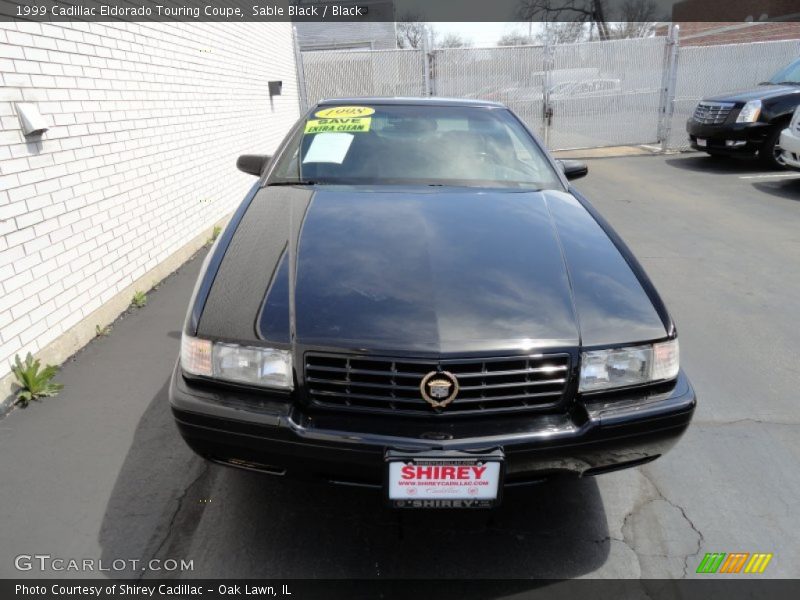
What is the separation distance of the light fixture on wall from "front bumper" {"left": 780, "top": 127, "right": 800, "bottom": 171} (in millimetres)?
9052

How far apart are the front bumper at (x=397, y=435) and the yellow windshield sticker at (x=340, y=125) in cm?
199

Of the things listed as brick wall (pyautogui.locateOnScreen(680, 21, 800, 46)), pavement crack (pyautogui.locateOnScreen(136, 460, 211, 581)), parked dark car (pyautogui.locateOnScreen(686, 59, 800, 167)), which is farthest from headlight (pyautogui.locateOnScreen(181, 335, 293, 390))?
Answer: brick wall (pyautogui.locateOnScreen(680, 21, 800, 46))

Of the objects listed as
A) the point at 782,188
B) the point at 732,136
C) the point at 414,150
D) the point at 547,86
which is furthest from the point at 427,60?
the point at 414,150

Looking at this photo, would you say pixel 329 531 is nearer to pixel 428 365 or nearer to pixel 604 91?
pixel 428 365

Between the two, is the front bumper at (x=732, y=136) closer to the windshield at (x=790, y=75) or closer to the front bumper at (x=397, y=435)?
the windshield at (x=790, y=75)

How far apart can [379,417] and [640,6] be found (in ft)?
179

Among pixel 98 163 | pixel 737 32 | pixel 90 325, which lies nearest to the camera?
pixel 90 325

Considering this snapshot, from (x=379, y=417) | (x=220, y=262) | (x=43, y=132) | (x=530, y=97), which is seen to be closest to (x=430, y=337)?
(x=379, y=417)

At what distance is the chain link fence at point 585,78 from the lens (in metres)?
12.2

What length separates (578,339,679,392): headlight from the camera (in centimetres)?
193

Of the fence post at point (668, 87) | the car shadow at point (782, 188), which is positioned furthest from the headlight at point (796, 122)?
the fence post at point (668, 87)

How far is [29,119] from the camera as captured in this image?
10.6ft

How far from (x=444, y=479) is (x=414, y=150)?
2.08 metres

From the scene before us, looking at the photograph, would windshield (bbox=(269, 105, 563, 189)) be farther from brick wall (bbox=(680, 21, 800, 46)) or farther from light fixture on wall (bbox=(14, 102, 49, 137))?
brick wall (bbox=(680, 21, 800, 46))
